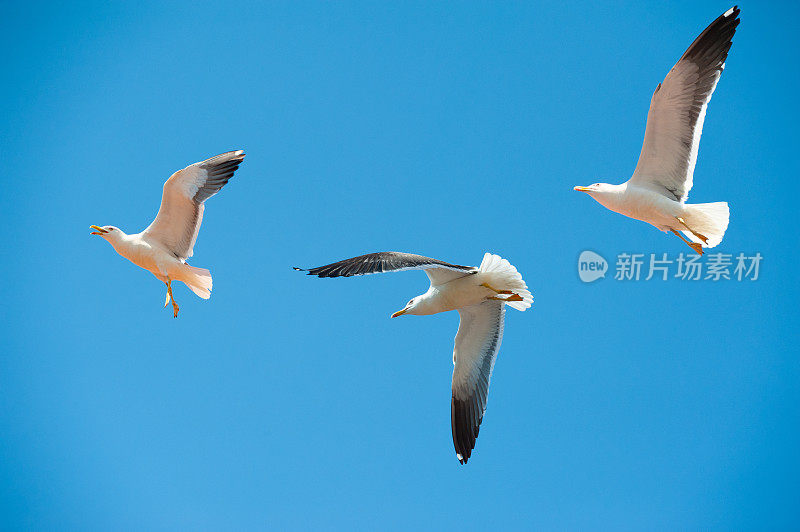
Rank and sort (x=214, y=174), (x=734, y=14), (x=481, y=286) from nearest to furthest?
1. (x=481, y=286)
2. (x=734, y=14)
3. (x=214, y=174)

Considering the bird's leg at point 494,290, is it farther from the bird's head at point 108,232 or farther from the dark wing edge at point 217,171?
the bird's head at point 108,232

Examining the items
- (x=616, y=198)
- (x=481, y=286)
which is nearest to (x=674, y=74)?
(x=616, y=198)

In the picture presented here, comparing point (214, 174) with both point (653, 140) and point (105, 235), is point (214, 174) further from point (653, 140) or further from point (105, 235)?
point (653, 140)

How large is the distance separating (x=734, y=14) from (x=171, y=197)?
12.5 feet

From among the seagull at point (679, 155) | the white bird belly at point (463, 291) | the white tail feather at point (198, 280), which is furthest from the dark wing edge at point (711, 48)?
the white tail feather at point (198, 280)

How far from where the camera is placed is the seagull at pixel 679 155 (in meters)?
5.34

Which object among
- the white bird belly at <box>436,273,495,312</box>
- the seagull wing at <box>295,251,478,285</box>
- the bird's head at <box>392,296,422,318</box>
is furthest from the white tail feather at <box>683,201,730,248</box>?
the bird's head at <box>392,296,422,318</box>

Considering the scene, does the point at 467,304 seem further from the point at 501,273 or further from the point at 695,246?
the point at 695,246

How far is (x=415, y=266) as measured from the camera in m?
4.42

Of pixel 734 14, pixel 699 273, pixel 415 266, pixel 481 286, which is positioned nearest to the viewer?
pixel 415 266

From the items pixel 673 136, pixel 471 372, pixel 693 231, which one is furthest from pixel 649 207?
pixel 471 372

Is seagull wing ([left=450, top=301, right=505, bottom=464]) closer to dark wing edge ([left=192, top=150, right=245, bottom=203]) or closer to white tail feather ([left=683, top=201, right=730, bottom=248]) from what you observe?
white tail feather ([left=683, top=201, right=730, bottom=248])

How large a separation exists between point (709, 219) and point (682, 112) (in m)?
0.68

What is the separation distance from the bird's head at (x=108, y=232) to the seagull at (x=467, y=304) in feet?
7.46
